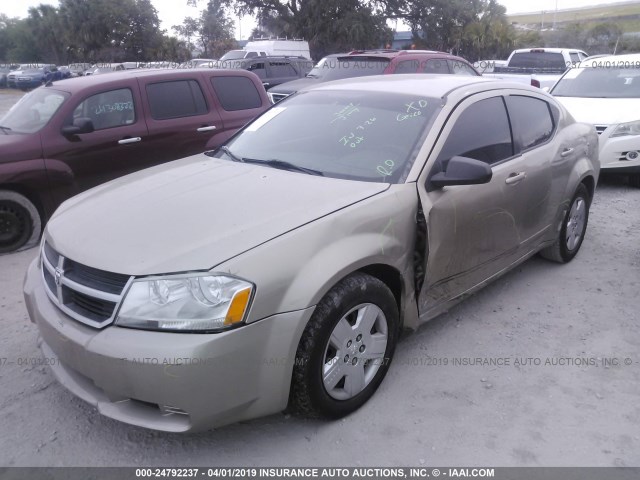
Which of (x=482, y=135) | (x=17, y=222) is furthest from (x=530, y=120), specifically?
(x=17, y=222)

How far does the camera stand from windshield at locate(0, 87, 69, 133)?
18.4ft

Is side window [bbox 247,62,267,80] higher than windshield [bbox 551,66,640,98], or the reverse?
windshield [bbox 551,66,640,98]

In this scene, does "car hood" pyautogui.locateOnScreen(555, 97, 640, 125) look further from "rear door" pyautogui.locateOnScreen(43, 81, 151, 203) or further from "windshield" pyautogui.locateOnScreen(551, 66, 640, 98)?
"rear door" pyautogui.locateOnScreen(43, 81, 151, 203)

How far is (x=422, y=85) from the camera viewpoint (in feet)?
12.4

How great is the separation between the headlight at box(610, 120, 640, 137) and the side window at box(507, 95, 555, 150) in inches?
128

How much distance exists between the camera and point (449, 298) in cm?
350

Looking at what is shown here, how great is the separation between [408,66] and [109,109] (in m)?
5.95

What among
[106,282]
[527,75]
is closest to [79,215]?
[106,282]

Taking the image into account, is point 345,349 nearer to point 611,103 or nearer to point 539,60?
Result: point 611,103

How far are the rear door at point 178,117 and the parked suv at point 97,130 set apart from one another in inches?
0.4

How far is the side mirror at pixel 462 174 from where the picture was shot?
3.08m

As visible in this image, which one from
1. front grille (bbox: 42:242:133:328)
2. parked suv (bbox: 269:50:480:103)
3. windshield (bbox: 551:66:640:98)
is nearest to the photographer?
front grille (bbox: 42:242:133:328)

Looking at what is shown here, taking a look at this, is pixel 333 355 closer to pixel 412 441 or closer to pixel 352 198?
pixel 412 441

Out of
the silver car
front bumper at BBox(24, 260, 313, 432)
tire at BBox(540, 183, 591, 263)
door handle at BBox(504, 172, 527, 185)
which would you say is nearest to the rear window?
tire at BBox(540, 183, 591, 263)
